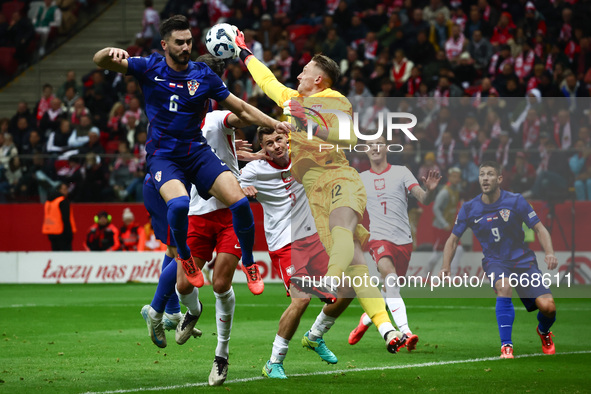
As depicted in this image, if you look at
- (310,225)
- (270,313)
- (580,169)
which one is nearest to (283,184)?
(310,225)

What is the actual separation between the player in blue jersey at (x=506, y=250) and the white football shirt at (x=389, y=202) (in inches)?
26.1

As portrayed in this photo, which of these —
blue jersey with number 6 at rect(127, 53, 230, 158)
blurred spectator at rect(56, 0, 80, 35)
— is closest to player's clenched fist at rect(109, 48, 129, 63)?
blue jersey with number 6 at rect(127, 53, 230, 158)

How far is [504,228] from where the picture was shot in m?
9.30

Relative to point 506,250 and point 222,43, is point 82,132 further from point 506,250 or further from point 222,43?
point 506,250

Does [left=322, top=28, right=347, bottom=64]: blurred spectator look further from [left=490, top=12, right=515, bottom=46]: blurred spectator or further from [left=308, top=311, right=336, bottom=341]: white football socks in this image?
[left=308, top=311, right=336, bottom=341]: white football socks

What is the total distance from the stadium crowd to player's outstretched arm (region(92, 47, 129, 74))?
746 centimetres

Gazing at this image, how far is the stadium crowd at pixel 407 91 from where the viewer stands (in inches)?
624

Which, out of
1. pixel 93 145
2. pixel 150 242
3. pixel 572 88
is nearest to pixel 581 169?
pixel 572 88

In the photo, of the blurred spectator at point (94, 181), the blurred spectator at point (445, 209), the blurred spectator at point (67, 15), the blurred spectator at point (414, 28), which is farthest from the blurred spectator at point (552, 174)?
the blurred spectator at point (67, 15)

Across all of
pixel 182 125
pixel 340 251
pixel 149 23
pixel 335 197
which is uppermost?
A: pixel 182 125

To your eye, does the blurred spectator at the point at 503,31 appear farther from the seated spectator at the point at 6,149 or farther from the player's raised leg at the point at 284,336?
the player's raised leg at the point at 284,336

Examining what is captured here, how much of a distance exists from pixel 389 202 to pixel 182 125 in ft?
10.2

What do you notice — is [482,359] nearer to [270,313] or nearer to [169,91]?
[169,91]

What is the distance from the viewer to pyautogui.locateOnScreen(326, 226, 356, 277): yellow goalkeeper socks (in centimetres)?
759
